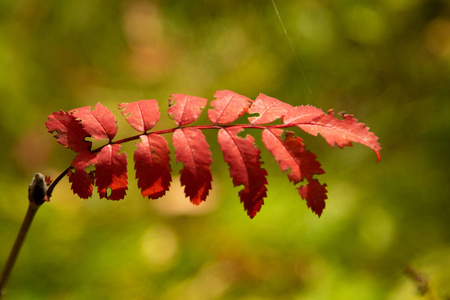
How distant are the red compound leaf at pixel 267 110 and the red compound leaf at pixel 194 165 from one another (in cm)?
11

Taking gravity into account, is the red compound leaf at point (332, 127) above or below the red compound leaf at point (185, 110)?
below

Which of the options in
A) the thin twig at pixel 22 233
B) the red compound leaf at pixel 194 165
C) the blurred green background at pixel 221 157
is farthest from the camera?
the blurred green background at pixel 221 157

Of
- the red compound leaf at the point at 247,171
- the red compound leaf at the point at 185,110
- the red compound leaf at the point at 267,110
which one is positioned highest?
the red compound leaf at the point at 185,110

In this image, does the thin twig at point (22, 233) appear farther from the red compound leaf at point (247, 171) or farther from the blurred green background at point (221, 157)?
the blurred green background at point (221, 157)

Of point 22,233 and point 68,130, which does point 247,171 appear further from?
point 22,233

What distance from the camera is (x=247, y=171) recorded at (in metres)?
0.72

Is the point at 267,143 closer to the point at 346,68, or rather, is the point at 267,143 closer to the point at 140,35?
the point at 346,68

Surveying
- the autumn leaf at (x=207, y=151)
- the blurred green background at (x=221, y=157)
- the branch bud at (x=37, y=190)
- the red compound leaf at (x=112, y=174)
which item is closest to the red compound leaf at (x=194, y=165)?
the autumn leaf at (x=207, y=151)

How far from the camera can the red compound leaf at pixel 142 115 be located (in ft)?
2.62

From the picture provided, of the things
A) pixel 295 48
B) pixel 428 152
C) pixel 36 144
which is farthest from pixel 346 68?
pixel 36 144

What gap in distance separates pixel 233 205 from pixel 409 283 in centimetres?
82

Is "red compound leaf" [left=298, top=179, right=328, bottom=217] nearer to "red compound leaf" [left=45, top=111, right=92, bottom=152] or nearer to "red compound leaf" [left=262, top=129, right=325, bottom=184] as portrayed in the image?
"red compound leaf" [left=262, top=129, right=325, bottom=184]

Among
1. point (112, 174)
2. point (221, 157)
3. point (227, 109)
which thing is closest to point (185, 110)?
point (227, 109)

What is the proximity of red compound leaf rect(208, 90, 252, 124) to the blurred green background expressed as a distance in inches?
42.9
